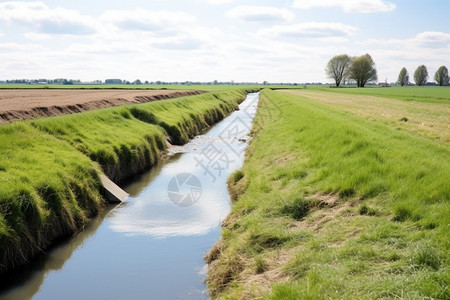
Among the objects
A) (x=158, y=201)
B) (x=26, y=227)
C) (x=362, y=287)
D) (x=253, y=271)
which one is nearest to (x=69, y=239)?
(x=26, y=227)

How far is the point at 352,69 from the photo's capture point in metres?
148

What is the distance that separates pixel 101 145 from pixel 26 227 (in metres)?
7.92

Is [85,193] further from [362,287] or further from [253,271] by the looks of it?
[362,287]

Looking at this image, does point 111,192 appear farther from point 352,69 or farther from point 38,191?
point 352,69

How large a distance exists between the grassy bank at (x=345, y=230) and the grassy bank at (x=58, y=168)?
444 centimetres

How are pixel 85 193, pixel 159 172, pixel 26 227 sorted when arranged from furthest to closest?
pixel 159 172, pixel 85 193, pixel 26 227

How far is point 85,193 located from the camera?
13156mm

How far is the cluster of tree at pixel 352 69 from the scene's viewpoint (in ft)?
479

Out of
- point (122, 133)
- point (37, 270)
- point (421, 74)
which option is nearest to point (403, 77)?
point (421, 74)

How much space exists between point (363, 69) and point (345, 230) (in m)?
149

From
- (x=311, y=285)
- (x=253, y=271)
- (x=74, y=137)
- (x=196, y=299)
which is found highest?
(x=74, y=137)

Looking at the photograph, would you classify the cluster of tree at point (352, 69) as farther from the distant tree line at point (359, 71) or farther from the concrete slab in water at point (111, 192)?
the concrete slab in water at point (111, 192)

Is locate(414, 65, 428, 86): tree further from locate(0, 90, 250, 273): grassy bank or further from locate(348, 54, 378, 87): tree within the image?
locate(0, 90, 250, 273): grassy bank

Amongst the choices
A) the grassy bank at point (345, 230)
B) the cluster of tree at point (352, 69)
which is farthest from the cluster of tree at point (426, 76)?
the grassy bank at point (345, 230)
